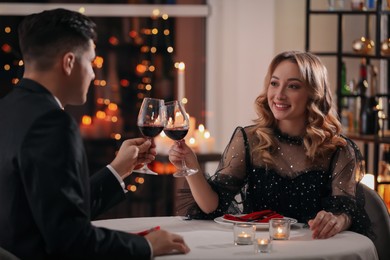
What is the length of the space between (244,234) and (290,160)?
0.66m

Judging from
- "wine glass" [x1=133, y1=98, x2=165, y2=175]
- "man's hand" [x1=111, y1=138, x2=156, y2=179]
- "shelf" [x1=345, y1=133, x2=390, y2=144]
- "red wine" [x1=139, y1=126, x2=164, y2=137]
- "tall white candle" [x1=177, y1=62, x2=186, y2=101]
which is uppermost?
"wine glass" [x1=133, y1=98, x2=165, y2=175]

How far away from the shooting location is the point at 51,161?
2102mm

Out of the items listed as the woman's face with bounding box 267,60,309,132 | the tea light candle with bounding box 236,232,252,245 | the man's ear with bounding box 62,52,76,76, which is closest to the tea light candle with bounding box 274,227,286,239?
the tea light candle with bounding box 236,232,252,245

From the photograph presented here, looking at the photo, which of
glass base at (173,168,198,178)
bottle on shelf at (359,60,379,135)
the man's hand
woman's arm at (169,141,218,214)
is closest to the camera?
the man's hand

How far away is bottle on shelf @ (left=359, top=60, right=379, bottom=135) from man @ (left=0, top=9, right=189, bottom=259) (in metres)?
3.39

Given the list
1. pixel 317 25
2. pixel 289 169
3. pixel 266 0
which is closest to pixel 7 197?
pixel 289 169

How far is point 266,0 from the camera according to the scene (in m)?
5.83

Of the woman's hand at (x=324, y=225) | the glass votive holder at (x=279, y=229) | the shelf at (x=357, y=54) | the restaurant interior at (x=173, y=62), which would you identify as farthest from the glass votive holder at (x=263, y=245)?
the restaurant interior at (x=173, y=62)

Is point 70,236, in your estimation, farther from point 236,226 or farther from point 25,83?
point 236,226

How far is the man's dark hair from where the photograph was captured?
7.39 ft

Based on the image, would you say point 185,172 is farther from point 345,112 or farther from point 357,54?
point 345,112

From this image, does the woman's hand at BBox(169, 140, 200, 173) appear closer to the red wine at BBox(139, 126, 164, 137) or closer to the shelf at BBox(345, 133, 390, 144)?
the red wine at BBox(139, 126, 164, 137)

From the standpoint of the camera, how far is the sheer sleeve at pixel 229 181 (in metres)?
3.11

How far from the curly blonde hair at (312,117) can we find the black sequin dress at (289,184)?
0.03 metres
